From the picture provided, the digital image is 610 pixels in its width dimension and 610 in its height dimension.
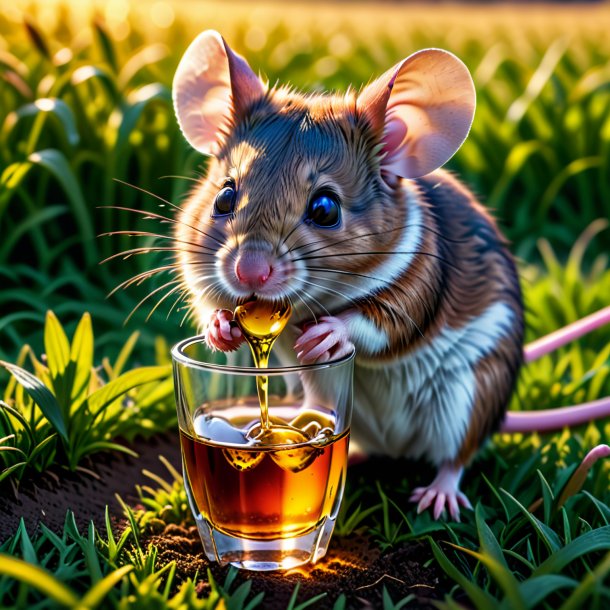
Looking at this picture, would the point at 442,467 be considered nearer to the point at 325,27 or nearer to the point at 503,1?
the point at 325,27

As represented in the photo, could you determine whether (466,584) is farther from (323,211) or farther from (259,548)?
(323,211)

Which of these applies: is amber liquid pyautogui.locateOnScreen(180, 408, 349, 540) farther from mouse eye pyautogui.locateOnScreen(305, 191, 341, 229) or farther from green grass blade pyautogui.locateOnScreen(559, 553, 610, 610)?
green grass blade pyautogui.locateOnScreen(559, 553, 610, 610)

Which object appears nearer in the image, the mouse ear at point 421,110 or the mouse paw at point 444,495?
the mouse ear at point 421,110

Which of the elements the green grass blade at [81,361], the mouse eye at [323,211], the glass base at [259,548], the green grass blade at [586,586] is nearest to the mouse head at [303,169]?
the mouse eye at [323,211]

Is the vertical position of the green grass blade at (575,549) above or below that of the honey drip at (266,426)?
below

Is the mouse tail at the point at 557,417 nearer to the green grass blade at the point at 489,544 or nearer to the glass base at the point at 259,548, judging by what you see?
the green grass blade at the point at 489,544

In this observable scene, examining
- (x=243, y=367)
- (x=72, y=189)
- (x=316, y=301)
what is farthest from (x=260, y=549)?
(x=72, y=189)
